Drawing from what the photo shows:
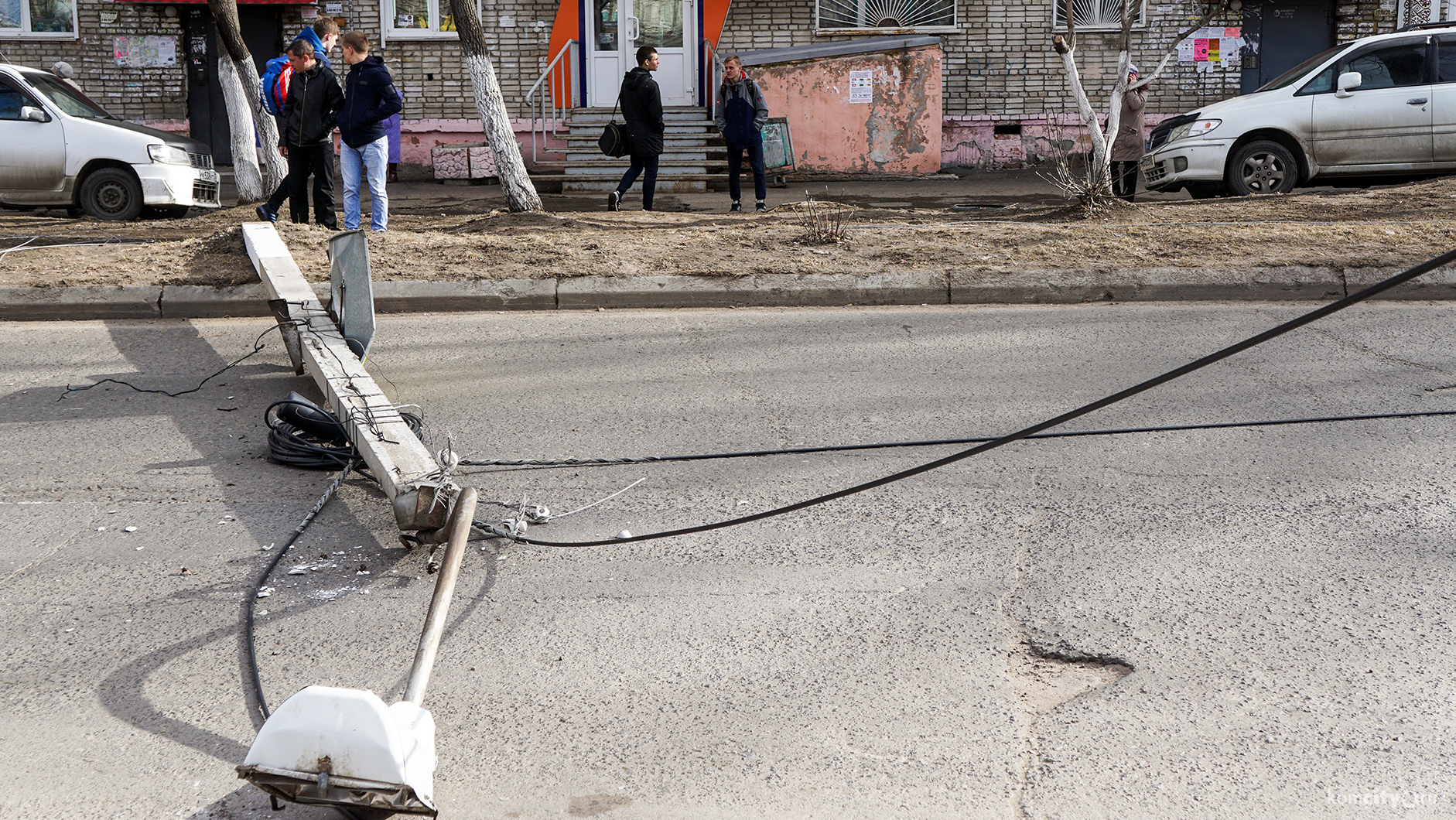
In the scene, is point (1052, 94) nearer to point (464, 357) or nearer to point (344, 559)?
point (464, 357)

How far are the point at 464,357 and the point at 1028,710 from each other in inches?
189

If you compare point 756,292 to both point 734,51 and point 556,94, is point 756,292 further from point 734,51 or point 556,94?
point 734,51

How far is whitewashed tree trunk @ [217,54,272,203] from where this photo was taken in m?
13.8

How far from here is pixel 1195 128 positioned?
1314 cm

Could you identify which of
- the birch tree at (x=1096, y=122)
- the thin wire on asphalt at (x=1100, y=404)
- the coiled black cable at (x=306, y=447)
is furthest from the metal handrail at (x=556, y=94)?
the thin wire on asphalt at (x=1100, y=404)

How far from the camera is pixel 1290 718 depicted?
300 centimetres

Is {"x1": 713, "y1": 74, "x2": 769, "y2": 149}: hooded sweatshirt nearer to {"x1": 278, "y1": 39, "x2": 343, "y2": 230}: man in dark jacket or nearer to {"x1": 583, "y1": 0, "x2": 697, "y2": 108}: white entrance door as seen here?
{"x1": 278, "y1": 39, "x2": 343, "y2": 230}: man in dark jacket

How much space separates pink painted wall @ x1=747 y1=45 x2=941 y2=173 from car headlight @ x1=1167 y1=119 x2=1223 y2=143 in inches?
211

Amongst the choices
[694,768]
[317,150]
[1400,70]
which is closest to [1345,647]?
[694,768]

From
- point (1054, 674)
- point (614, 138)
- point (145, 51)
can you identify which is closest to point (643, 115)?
point (614, 138)

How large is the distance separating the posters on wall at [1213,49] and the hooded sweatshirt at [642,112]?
10535mm

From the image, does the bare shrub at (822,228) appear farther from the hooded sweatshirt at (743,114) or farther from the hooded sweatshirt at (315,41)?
the hooded sweatshirt at (315,41)

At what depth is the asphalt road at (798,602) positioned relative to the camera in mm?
2809

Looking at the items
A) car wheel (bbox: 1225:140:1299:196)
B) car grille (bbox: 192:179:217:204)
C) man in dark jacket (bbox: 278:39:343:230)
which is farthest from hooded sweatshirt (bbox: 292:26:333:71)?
car wheel (bbox: 1225:140:1299:196)
